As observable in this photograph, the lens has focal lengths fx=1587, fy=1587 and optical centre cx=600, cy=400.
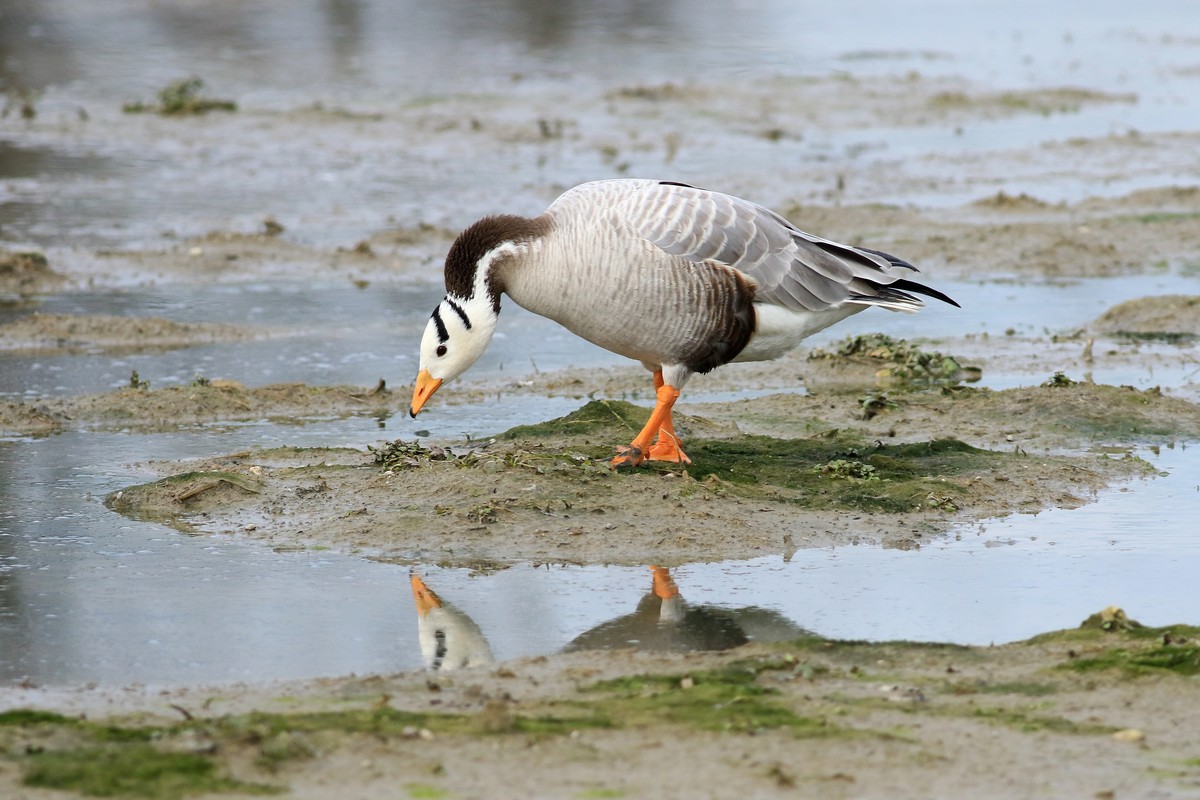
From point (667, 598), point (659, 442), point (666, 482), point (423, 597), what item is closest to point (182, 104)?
point (659, 442)

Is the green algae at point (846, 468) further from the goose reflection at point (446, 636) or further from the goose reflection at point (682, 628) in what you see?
the goose reflection at point (446, 636)

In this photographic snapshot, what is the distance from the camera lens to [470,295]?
750 centimetres

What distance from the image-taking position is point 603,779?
438cm

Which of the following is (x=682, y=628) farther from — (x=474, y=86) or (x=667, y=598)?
(x=474, y=86)

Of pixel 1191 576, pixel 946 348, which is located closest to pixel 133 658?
pixel 1191 576

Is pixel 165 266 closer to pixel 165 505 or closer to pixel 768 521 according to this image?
pixel 165 505

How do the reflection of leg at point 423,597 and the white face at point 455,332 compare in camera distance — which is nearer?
the reflection of leg at point 423,597

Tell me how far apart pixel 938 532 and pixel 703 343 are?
4.71 ft

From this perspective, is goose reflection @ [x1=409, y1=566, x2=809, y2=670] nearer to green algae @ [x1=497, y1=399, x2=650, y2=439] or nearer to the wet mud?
the wet mud

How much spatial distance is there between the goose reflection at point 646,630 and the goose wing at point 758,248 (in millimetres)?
2015

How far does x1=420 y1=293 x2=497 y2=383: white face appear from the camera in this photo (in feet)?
24.6

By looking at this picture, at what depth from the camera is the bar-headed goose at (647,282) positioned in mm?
7359

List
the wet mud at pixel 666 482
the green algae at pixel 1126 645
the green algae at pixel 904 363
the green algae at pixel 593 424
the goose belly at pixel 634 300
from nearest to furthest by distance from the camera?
the wet mud at pixel 666 482
the green algae at pixel 1126 645
the goose belly at pixel 634 300
the green algae at pixel 593 424
the green algae at pixel 904 363

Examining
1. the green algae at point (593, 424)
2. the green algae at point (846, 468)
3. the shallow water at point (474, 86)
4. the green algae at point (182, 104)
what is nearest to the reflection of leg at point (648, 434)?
the green algae at point (846, 468)
